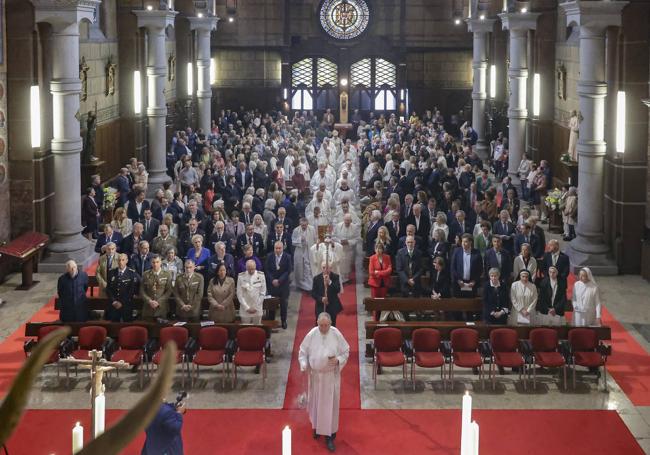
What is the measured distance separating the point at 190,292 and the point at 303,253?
463cm

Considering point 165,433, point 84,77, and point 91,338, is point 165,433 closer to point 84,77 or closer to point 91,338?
point 91,338

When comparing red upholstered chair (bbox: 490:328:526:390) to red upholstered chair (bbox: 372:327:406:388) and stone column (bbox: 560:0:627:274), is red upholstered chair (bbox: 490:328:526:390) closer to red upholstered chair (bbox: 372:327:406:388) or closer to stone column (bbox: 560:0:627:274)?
red upholstered chair (bbox: 372:327:406:388)

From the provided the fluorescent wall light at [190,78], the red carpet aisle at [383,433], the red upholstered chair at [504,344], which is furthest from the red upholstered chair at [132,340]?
the fluorescent wall light at [190,78]

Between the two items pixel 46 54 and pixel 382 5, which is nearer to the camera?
pixel 46 54

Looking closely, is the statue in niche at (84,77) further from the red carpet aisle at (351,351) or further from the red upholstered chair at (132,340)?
the red upholstered chair at (132,340)

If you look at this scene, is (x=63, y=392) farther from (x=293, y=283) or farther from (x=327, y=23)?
(x=327, y=23)

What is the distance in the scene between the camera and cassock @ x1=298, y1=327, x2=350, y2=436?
11195 millimetres

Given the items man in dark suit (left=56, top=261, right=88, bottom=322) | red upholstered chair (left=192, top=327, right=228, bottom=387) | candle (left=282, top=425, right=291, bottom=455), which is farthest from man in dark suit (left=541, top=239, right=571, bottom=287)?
candle (left=282, top=425, right=291, bottom=455)

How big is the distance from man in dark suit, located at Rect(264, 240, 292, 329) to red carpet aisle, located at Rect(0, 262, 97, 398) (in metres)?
3.83

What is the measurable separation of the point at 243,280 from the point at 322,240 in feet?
9.61

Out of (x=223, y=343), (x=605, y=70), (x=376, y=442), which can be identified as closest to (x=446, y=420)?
(x=376, y=442)

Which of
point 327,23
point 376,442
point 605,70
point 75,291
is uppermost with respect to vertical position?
point 327,23

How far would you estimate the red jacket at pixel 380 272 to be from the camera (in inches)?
658

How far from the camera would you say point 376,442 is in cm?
1132
